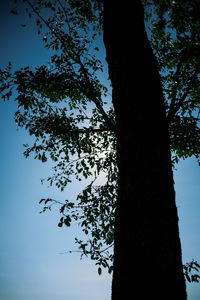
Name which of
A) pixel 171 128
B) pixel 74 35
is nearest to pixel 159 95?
pixel 171 128

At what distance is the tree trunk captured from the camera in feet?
6.33

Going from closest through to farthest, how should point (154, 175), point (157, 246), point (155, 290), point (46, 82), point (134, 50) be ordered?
point (155, 290) → point (157, 246) → point (154, 175) → point (134, 50) → point (46, 82)

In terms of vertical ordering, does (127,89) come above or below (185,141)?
below

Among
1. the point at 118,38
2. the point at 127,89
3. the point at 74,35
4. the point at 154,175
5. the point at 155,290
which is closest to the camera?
the point at 155,290

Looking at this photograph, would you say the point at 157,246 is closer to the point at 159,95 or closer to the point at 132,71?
the point at 159,95

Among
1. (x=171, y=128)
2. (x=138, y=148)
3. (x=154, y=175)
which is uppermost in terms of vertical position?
(x=171, y=128)

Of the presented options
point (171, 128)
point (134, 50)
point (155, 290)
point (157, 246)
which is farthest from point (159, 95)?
point (171, 128)

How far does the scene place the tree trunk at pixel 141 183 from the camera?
1931 millimetres

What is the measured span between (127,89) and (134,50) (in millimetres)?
846

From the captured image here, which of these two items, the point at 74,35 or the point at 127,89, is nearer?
the point at 127,89

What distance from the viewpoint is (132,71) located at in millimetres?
3127

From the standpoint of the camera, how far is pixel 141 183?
2361 millimetres

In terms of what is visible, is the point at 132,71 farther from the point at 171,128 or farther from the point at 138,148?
the point at 171,128

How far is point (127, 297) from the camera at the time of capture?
190 centimetres
